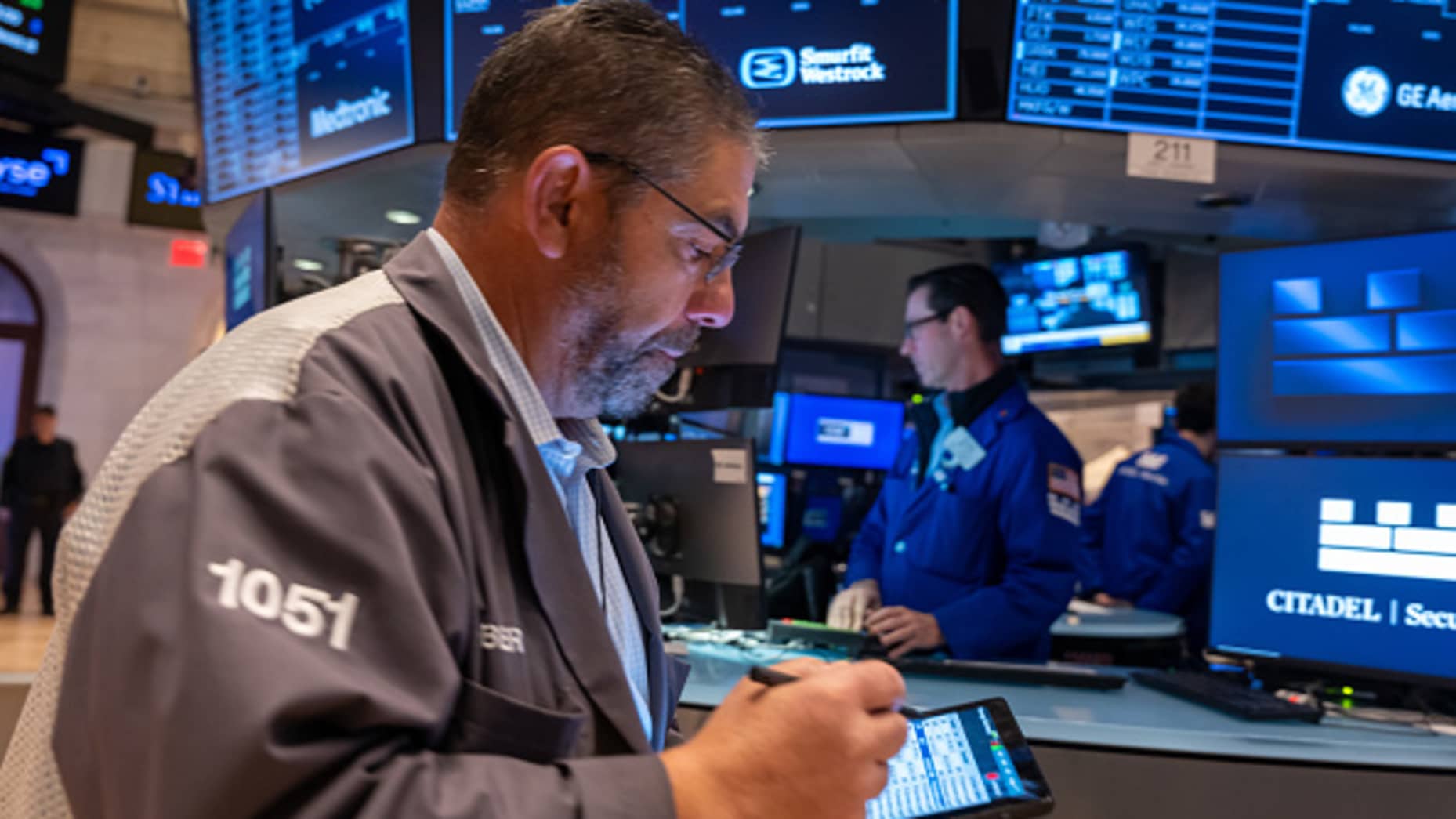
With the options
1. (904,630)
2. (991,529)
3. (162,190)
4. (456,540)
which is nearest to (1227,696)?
(904,630)

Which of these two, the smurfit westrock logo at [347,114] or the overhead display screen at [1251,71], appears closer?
the overhead display screen at [1251,71]

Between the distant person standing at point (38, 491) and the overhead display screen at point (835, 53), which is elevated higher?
the overhead display screen at point (835, 53)

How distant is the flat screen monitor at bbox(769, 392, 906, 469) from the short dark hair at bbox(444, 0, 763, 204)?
3726mm

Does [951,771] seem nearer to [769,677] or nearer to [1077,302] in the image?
[769,677]

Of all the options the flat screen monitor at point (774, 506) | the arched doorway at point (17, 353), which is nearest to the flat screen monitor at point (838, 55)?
the flat screen monitor at point (774, 506)

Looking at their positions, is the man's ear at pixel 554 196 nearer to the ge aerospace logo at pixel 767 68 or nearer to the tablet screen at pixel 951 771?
the tablet screen at pixel 951 771

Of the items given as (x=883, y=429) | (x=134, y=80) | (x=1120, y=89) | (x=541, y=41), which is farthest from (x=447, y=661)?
(x=134, y=80)

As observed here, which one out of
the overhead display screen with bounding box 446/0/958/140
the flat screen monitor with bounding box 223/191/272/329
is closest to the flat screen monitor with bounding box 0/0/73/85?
the flat screen monitor with bounding box 223/191/272/329

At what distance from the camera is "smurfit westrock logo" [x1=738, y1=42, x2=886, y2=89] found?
7.91 feet

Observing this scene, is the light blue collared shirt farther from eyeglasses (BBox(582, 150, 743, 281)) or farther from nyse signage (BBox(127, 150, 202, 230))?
nyse signage (BBox(127, 150, 202, 230))

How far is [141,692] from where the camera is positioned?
0.57m

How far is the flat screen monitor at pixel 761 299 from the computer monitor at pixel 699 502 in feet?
0.63

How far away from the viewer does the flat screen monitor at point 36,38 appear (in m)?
3.98

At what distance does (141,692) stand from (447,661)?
163 mm
